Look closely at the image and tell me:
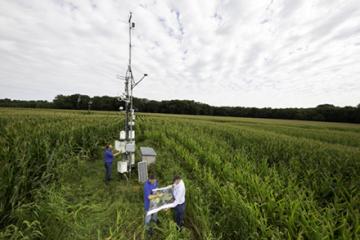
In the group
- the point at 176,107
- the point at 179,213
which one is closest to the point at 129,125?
the point at 179,213

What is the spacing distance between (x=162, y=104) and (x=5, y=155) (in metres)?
75.8

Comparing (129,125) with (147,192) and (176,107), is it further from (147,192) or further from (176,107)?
(176,107)

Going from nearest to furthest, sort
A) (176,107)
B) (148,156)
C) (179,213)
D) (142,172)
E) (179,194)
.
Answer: (179,194) → (179,213) → (142,172) → (148,156) → (176,107)

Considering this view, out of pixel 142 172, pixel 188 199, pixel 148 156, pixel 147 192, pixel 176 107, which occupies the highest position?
pixel 176 107

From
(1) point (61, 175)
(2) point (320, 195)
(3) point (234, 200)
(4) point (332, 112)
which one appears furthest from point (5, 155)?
(4) point (332, 112)

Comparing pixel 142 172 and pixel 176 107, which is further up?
pixel 176 107

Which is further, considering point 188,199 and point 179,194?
point 188,199

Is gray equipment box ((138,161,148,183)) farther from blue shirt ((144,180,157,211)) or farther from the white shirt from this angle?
the white shirt

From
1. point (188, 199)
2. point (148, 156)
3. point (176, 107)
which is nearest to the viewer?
point (188, 199)

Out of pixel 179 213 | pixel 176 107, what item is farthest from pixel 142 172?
pixel 176 107

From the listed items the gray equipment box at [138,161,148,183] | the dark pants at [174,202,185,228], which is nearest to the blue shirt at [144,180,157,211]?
the dark pants at [174,202,185,228]

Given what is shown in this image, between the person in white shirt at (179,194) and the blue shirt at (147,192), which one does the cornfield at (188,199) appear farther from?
the blue shirt at (147,192)

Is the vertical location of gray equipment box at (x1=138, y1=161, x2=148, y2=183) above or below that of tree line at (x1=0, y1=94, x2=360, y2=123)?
below

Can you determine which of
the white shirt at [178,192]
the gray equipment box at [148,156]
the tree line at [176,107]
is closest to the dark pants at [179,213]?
the white shirt at [178,192]
